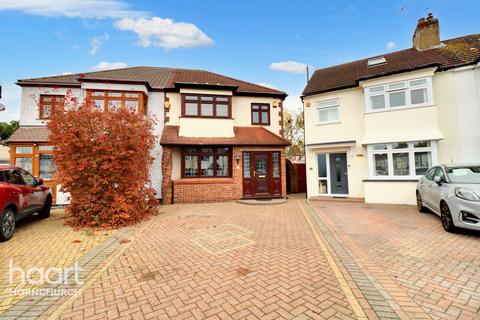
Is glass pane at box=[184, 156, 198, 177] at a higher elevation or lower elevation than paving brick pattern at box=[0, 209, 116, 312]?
higher

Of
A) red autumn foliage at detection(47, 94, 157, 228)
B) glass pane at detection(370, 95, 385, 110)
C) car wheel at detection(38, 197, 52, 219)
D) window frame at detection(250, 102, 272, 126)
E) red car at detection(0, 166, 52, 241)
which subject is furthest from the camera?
→ window frame at detection(250, 102, 272, 126)

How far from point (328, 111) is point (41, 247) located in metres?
13.0

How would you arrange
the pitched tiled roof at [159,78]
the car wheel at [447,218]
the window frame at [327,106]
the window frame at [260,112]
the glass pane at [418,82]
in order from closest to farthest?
the car wheel at [447,218] < the glass pane at [418,82] < the pitched tiled roof at [159,78] < the window frame at [327,106] < the window frame at [260,112]

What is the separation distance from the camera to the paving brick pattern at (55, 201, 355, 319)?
8.45ft

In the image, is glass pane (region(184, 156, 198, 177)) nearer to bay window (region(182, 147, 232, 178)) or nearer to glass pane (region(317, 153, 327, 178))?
bay window (region(182, 147, 232, 178))

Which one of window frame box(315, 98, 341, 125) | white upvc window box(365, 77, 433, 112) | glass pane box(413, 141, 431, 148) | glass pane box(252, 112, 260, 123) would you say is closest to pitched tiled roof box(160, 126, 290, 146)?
glass pane box(252, 112, 260, 123)

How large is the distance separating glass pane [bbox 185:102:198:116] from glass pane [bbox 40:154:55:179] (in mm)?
7332

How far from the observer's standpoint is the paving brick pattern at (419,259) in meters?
2.71

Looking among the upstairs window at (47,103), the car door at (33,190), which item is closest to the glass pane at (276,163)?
the car door at (33,190)

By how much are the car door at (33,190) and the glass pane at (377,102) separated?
14.2 meters

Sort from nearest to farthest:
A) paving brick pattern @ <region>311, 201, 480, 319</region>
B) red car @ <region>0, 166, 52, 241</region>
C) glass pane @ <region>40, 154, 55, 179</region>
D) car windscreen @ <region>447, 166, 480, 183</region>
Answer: paving brick pattern @ <region>311, 201, 480, 319</region> → red car @ <region>0, 166, 52, 241</region> → car windscreen @ <region>447, 166, 480, 183</region> → glass pane @ <region>40, 154, 55, 179</region>

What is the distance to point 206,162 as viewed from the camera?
1204cm

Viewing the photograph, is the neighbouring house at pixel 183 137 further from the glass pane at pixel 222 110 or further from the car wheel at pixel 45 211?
the car wheel at pixel 45 211

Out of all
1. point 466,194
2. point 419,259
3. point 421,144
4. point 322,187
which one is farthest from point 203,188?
point 421,144
